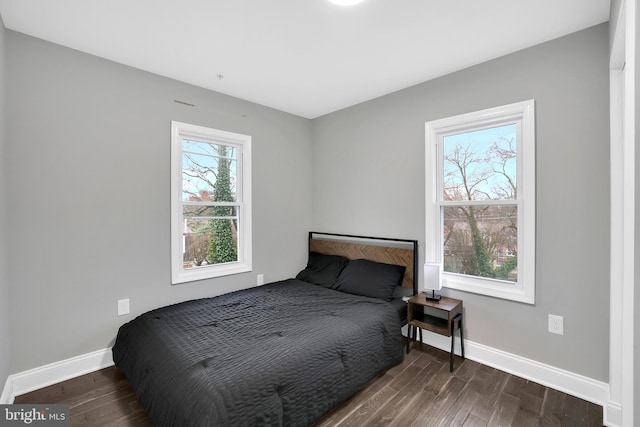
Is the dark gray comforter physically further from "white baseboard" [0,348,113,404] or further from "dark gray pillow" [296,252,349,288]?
"dark gray pillow" [296,252,349,288]

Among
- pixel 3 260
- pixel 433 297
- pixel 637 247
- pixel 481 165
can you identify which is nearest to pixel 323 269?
pixel 433 297

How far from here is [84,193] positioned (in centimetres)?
234

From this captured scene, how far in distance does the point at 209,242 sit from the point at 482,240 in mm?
2691

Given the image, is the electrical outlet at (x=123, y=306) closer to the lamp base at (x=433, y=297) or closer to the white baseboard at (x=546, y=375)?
the lamp base at (x=433, y=297)

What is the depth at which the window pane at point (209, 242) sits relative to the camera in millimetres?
3000

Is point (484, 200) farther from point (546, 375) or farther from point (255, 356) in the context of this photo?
point (255, 356)

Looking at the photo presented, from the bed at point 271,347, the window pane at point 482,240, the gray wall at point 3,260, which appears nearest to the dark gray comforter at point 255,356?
the bed at point 271,347

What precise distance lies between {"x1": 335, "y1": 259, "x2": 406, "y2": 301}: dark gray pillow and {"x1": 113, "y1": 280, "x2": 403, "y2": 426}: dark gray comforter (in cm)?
17

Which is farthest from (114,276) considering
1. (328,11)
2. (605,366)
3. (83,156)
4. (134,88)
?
(605,366)

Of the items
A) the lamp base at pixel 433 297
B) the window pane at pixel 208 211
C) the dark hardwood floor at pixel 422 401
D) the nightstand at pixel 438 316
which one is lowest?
the dark hardwood floor at pixel 422 401

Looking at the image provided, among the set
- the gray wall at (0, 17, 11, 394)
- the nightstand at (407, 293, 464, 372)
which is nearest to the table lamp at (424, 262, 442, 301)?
the nightstand at (407, 293, 464, 372)

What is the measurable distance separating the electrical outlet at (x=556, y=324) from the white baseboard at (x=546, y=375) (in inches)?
10.7

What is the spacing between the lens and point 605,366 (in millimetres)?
1981

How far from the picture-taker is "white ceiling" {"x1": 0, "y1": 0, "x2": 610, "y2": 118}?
1.82m
